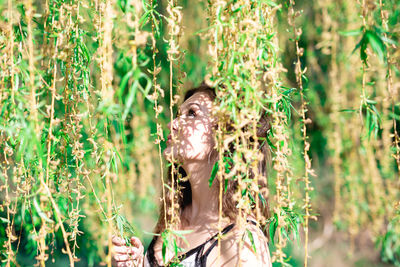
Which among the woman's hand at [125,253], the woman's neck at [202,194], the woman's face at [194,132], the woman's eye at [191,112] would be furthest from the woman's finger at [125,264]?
the woman's eye at [191,112]

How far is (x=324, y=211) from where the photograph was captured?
395 centimetres

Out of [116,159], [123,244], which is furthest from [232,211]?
[116,159]

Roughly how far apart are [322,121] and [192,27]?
4.27 feet

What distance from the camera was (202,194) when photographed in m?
1.37

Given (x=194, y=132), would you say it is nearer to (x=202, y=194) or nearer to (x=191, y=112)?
(x=191, y=112)

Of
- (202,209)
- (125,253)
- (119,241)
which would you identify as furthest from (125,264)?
(202,209)

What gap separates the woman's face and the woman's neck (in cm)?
4

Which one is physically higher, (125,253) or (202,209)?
(202,209)

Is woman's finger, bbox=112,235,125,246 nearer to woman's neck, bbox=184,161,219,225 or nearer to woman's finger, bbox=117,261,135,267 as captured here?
woman's finger, bbox=117,261,135,267

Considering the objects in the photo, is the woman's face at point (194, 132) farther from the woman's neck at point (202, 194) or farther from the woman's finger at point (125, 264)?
the woman's finger at point (125, 264)

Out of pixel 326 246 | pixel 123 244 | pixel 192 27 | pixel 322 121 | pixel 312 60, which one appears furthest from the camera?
pixel 326 246

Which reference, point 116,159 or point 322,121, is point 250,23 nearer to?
point 116,159

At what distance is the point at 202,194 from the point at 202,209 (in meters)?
0.05

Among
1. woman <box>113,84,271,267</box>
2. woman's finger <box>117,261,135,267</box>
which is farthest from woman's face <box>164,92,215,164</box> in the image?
woman's finger <box>117,261,135,267</box>
